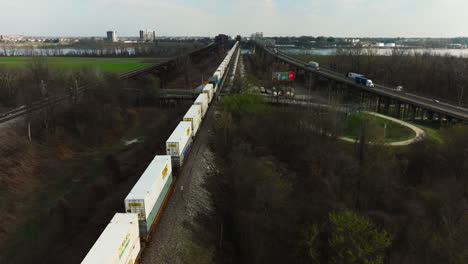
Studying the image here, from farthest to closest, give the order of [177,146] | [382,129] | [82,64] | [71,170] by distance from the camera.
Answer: [82,64]
[382,129]
[71,170]
[177,146]

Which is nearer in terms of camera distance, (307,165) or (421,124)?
(307,165)

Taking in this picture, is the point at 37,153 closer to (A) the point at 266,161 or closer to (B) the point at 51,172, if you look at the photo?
(B) the point at 51,172

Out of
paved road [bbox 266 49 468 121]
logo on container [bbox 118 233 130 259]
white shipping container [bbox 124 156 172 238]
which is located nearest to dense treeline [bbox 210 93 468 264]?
white shipping container [bbox 124 156 172 238]

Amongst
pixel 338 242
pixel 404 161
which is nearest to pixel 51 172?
pixel 338 242

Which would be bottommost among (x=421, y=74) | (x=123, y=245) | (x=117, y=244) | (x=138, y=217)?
(x=138, y=217)

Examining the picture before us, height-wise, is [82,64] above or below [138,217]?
above

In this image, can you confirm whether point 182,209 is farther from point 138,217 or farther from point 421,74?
point 421,74

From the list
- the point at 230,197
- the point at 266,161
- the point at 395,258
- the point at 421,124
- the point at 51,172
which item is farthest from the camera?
the point at 421,124

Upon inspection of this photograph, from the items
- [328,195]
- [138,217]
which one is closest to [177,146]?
[138,217]

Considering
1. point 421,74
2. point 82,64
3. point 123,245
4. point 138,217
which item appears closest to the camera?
point 123,245
